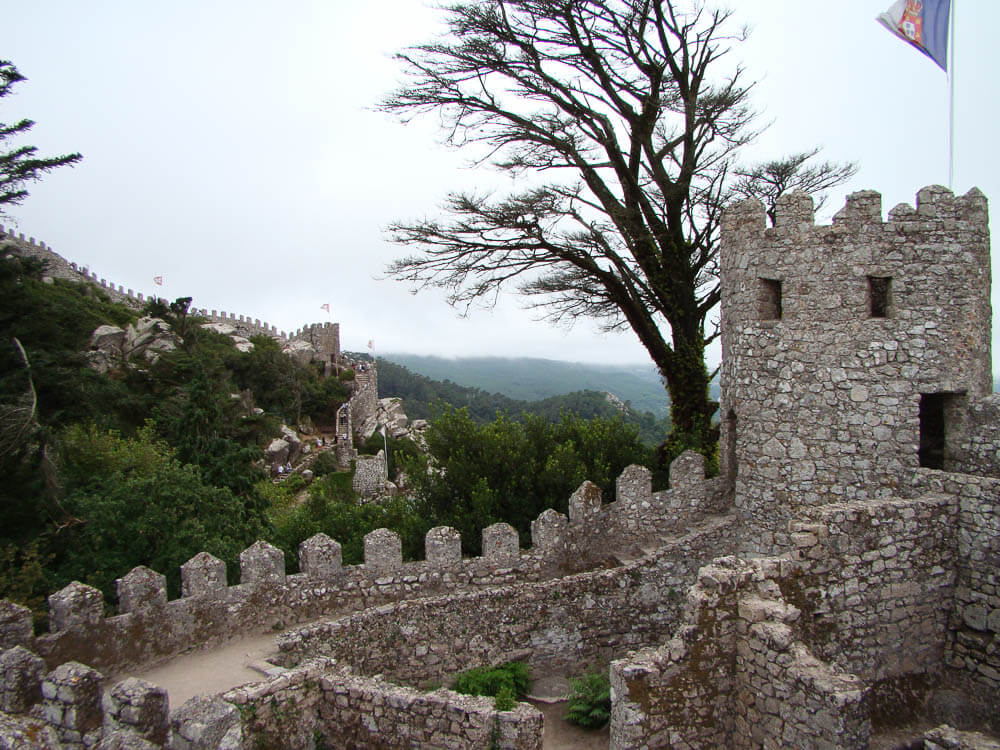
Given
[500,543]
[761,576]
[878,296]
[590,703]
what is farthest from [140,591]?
[878,296]

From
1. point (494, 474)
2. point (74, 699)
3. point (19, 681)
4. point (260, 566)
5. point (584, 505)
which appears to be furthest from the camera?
point (494, 474)

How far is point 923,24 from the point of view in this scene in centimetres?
899

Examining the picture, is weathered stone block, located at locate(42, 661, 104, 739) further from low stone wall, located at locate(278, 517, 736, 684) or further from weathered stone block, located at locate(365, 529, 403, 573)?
weathered stone block, located at locate(365, 529, 403, 573)

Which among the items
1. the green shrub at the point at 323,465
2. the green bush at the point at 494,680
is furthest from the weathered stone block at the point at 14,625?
the green shrub at the point at 323,465

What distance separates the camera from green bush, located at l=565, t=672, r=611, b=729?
26.8 ft

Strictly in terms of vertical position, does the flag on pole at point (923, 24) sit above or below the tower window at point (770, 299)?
above

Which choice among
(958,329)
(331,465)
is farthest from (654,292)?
(331,465)

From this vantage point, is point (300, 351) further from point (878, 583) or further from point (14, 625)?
point (878, 583)

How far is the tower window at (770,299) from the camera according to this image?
8.98 metres

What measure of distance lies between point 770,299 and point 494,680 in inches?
254

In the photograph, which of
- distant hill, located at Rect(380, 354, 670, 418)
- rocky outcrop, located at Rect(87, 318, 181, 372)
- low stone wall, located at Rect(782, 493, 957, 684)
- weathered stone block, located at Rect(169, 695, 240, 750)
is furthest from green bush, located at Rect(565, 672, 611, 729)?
distant hill, located at Rect(380, 354, 670, 418)

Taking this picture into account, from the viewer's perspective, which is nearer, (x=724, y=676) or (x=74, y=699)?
(x=74, y=699)

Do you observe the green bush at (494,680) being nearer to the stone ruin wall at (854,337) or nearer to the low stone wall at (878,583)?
the stone ruin wall at (854,337)

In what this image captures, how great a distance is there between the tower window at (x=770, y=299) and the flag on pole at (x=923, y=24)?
Result: 12.1 ft
